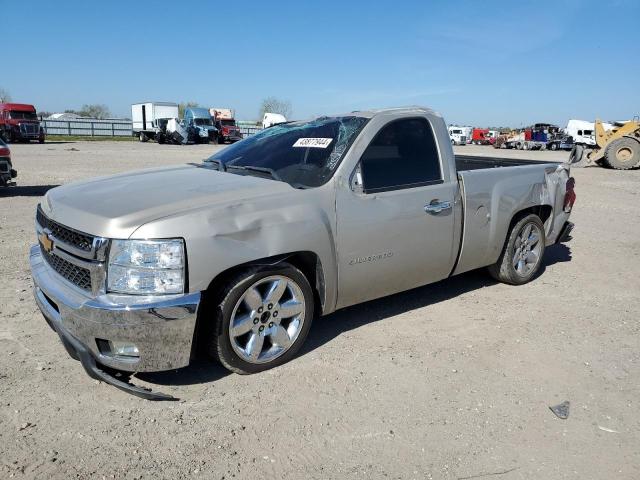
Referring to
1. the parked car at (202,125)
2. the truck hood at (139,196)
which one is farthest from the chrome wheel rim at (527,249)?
the parked car at (202,125)

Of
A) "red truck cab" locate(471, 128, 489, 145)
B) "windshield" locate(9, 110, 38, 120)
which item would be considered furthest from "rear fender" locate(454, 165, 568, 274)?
"red truck cab" locate(471, 128, 489, 145)

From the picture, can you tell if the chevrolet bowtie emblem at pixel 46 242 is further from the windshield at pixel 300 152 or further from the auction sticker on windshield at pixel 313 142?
the auction sticker on windshield at pixel 313 142

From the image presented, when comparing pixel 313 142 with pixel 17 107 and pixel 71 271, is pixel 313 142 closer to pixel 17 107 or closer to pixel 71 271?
pixel 71 271

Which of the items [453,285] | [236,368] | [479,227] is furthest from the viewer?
[453,285]

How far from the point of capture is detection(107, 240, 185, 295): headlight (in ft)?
9.52

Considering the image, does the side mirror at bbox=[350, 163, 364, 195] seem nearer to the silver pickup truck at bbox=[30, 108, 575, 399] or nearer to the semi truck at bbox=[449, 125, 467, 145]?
the silver pickup truck at bbox=[30, 108, 575, 399]

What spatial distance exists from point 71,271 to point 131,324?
0.62 metres

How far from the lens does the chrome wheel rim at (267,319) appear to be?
10.8 ft

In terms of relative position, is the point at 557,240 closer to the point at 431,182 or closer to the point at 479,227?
the point at 479,227

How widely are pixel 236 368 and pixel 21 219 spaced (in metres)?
6.59

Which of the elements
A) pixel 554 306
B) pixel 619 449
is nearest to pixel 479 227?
pixel 554 306

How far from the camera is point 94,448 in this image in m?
2.69

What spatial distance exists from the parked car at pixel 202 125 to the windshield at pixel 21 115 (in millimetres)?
11086

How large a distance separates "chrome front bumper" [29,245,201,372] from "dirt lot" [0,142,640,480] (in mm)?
313
